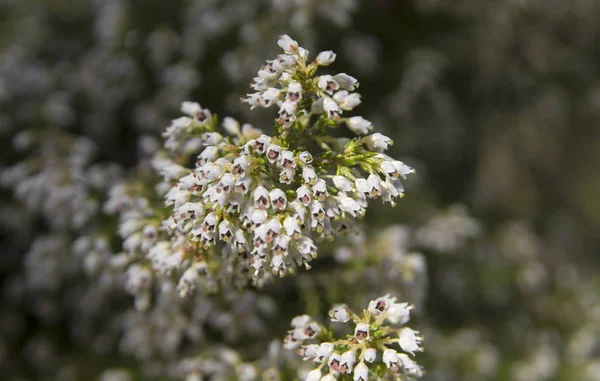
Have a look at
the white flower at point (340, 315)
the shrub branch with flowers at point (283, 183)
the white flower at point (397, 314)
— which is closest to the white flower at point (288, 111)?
the shrub branch with flowers at point (283, 183)

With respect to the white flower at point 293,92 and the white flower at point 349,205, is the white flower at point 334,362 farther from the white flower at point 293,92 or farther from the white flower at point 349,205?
the white flower at point 293,92

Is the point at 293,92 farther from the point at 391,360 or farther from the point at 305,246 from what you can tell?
the point at 391,360

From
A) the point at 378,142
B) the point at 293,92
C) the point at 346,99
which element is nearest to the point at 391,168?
the point at 378,142

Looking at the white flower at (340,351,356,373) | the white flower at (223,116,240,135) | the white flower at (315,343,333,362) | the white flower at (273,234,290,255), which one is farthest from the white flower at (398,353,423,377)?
the white flower at (223,116,240,135)

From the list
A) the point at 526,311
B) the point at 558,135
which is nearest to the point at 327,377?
the point at 526,311

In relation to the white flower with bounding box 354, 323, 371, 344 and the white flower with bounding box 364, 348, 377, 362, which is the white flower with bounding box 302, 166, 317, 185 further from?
the white flower with bounding box 364, 348, 377, 362
